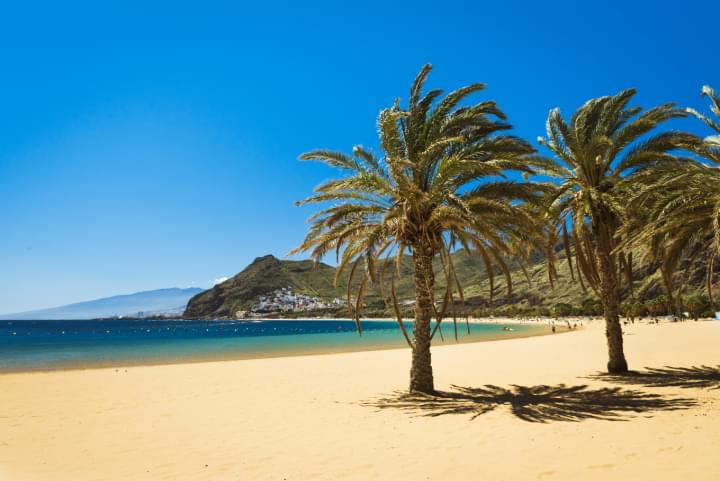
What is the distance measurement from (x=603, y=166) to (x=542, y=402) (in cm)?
830

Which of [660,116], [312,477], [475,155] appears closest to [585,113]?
[660,116]

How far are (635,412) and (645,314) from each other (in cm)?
8080

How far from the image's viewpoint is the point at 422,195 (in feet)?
38.4

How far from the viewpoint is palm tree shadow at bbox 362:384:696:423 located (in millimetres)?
9617

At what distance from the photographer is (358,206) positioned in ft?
42.6

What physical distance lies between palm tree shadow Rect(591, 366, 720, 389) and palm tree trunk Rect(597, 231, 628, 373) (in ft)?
2.65

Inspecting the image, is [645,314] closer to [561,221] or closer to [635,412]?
[561,221]

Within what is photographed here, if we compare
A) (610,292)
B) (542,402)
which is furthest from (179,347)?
(542,402)

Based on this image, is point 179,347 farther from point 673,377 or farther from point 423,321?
point 673,377

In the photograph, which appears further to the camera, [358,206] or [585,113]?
[585,113]

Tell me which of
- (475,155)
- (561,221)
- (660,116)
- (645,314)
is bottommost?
(645,314)

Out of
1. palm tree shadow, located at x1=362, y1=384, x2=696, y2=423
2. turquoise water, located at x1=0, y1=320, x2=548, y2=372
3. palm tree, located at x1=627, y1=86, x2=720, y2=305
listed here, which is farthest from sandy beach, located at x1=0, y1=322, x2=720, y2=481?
turquoise water, located at x1=0, y1=320, x2=548, y2=372

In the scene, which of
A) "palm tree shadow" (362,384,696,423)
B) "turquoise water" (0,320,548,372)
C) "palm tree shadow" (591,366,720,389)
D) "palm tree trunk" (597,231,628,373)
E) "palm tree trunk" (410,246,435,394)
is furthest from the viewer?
"turquoise water" (0,320,548,372)

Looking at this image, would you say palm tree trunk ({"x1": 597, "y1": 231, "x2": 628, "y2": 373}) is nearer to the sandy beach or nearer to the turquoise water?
the sandy beach
